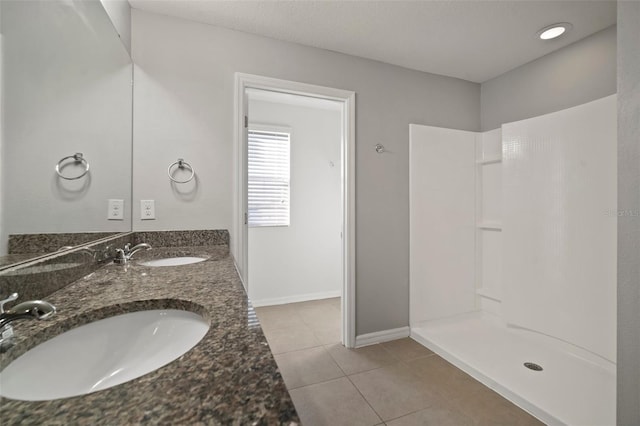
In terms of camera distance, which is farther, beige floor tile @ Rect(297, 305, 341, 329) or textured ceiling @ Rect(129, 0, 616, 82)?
beige floor tile @ Rect(297, 305, 341, 329)

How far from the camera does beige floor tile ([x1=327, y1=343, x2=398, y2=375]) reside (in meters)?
2.04

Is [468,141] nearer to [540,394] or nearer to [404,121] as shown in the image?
[404,121]

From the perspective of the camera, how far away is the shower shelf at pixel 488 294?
263cm

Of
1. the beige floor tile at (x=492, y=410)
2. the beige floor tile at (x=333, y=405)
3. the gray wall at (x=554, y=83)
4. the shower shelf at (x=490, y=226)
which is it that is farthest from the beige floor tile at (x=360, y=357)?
the gray wall at (x=554, y=83)

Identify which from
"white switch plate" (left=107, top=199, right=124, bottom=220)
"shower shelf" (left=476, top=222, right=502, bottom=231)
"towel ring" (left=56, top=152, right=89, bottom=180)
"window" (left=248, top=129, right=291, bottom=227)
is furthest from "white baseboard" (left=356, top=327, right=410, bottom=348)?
"towel ring" (left=56, top=152, right=89, bottom=180)

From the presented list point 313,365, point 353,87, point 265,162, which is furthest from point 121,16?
point 313,365

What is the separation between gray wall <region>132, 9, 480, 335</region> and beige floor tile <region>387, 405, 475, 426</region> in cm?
83

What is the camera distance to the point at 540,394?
1.62m

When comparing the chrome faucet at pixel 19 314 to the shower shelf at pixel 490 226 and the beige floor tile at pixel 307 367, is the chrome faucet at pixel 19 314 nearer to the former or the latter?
the beige floor tile at pixel 307 367

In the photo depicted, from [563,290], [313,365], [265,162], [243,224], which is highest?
[265,162]

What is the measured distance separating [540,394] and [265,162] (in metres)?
3.10

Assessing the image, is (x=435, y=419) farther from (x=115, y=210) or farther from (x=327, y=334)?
(x=115, y=210)

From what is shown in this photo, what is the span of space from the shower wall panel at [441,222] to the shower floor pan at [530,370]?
0.21 metres

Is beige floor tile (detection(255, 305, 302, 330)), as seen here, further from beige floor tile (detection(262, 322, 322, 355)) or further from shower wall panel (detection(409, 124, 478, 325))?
shower wall panel (detection(409, 124, 478, 325))
